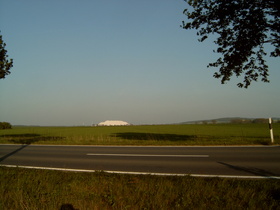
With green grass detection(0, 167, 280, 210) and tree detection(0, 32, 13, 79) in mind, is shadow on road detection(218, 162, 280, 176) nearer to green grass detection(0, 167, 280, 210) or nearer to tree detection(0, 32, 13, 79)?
green grass detection(0, 167, 280, 210)

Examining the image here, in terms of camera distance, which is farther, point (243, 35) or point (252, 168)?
point (243, 35)

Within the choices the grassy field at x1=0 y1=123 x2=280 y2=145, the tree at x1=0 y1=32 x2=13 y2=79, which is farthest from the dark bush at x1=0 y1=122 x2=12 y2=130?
the tree at x1=0 y1=32 x2=13 y2=79

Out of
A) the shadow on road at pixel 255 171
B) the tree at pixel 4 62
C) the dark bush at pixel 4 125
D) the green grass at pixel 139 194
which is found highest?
the tree at pixel 4 62

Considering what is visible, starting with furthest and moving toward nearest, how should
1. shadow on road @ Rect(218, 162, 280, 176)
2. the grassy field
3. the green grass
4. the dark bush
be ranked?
1. the dark bush
2. the grassy field
3. shadow on road @ Rect(218, 162, 280, 176)
4. the green grass

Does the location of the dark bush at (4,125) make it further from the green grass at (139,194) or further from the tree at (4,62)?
the green grass at (139,194)

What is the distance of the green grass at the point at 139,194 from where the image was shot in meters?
3.91

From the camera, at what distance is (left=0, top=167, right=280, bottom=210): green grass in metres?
3.91

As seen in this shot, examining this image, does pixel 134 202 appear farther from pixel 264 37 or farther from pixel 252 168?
pixel 264 37

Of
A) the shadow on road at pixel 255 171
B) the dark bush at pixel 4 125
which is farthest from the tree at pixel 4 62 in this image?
the dark bush at pixel 4 125

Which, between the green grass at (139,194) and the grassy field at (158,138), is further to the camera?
the grassy field at (158,138)

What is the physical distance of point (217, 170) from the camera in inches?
272

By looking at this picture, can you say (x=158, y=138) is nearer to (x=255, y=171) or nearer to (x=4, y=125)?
(x=255, y=171)

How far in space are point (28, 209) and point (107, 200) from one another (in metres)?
1.50

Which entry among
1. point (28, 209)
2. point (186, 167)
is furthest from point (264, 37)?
point (28, 209)
